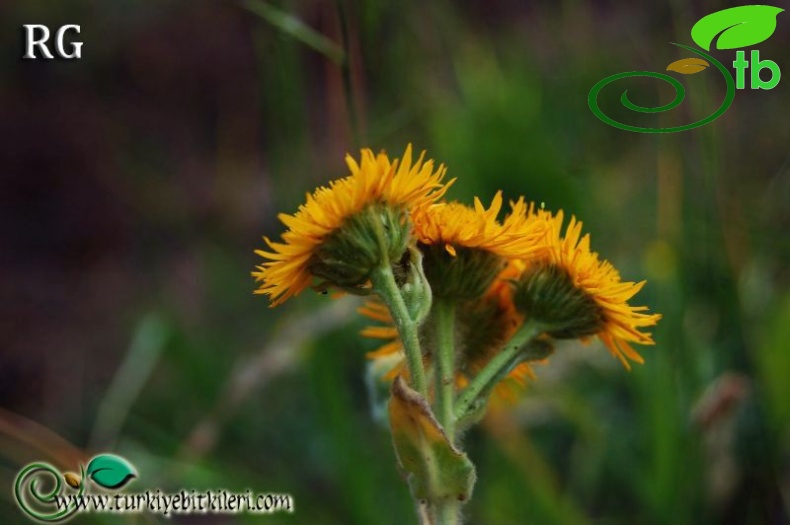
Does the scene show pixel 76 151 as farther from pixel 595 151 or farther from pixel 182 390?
pixel 595 151

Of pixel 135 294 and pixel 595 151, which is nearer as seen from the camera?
pixel 595 151

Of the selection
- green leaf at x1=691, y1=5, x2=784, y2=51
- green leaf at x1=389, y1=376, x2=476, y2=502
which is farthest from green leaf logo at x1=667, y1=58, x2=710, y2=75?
green leaf at x1=389, y1=376, x2=476, y2=502

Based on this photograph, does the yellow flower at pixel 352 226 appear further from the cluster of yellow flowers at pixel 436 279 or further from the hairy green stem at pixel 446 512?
the hairy green stem at pixel 446 512

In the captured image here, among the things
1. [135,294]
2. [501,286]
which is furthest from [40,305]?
[501,286]

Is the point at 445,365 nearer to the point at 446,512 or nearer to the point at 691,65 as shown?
the point at 446,512

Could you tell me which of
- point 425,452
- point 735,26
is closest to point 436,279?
point 425,452

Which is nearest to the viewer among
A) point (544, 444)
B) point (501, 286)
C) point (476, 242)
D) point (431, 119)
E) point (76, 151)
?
point (476, 242)

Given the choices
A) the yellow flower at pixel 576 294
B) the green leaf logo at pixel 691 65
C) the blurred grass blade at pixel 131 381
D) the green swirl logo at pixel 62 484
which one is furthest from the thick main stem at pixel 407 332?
the blurred grass blade at pixel 131 381
